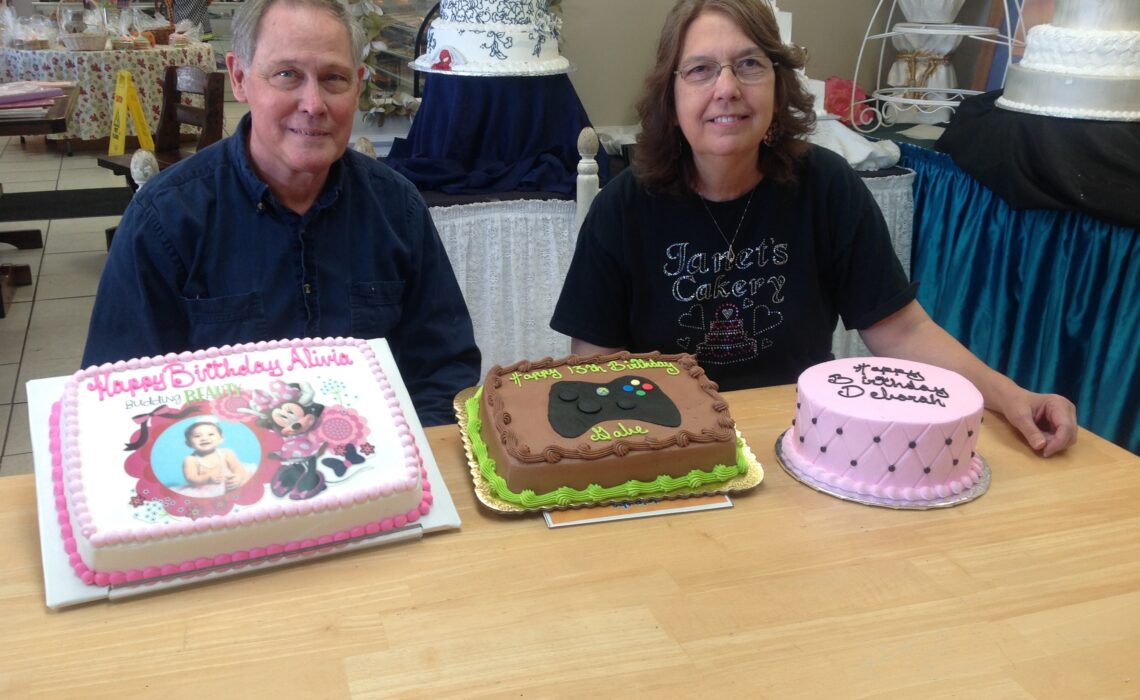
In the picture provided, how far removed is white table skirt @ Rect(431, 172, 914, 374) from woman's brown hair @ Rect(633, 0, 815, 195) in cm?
113

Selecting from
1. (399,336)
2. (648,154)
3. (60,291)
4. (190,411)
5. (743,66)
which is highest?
(743,66)

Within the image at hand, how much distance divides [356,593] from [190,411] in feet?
0.88

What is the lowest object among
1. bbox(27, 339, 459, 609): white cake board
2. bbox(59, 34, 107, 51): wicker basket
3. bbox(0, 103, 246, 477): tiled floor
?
bbox(0, 103, 246, 477): tiled floor

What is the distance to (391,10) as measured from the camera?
10.7 ft

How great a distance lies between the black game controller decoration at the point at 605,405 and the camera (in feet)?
3.57

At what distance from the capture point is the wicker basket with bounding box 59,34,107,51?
620 cm

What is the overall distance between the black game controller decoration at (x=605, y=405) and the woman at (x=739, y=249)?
49 cm

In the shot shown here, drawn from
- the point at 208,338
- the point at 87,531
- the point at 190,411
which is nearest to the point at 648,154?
the point at 208,338

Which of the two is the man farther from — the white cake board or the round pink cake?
the round pink cake

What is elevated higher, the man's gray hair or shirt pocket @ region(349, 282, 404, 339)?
the man's gray hair

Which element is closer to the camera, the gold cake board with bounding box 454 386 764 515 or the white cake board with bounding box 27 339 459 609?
the white cake board with bounding box 27 339 459 609

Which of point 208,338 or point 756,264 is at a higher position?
point 756,264

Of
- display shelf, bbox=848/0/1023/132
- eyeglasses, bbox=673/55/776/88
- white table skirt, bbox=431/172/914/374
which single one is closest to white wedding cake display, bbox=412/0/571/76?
white table skirt, bbox=431/172/914/374

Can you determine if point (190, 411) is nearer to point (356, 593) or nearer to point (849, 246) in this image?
point (356, 593)
